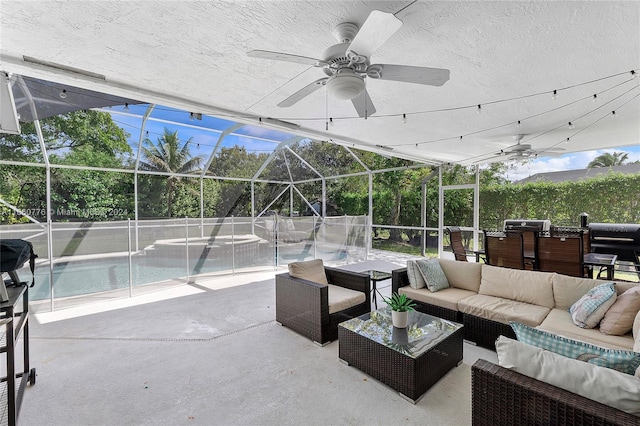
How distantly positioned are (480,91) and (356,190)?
8.14 metres

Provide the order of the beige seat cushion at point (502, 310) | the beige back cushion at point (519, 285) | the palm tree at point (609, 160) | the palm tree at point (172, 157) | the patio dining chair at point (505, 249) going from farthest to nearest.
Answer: the palm tree at point (609, 160) → the palm tree at point (172, 157) → the patio dining chair at point (505, 249) → the beige back cushion at point (519, 285) → the beige seat cushion at point (502, 310)

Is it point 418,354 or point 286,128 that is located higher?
point 286,128

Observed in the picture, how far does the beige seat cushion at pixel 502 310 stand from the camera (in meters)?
2.64

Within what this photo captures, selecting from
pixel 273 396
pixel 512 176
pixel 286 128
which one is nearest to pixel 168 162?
pixel 286 128

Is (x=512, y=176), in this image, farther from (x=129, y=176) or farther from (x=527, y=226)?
(x=129, y=176)

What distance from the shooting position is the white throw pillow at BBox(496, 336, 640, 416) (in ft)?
3.69

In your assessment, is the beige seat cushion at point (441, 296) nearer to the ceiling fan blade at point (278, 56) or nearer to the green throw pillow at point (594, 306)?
the green throw pillow at point (594, 306)

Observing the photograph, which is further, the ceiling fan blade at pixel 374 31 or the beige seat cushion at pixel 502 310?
the beige seat cushion at pixel 502 310

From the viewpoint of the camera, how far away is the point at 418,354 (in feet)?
7.02

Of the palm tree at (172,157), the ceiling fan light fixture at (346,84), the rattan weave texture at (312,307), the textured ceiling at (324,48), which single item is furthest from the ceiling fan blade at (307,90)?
the palm tree at (172,157)

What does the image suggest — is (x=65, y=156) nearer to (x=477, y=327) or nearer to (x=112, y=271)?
(x=112, y=271)

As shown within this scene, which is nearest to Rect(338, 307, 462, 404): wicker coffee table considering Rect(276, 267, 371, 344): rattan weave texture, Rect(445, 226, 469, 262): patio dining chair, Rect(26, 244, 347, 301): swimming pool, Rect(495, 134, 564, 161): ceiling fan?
Rect(276, 267, 371, 344): rattan weave texture

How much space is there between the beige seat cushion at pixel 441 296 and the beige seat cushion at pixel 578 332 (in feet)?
2.58

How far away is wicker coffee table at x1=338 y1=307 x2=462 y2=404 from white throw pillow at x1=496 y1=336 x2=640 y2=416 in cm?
79
